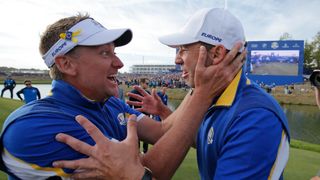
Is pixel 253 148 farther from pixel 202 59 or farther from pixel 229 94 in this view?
pixel 202 59

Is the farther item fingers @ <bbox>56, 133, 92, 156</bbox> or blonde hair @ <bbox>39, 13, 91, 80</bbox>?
blonde hair @ <bbox>39, 13, 91, 80</bbox>

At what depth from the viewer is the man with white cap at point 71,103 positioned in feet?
6.13

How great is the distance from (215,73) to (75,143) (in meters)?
0.99

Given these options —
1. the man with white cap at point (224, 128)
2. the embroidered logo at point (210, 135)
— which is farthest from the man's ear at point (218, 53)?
the embroidered logo at point (210, 135)

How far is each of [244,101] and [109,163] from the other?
863mm

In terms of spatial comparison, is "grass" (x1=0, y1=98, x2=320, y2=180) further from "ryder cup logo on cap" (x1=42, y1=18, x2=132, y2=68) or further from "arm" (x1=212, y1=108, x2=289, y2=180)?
"arm" (x1=212, y1=108, x2=289, y2=180)

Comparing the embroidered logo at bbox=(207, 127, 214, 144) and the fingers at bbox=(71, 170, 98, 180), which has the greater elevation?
the embroidered logo at bbox=(207, 127, 214, 144)

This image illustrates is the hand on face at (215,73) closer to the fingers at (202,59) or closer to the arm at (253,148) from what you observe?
the fingers at (202,59)

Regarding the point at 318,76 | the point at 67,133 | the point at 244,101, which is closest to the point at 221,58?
the point at 244,101

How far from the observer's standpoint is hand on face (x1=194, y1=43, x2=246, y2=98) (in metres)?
2.20

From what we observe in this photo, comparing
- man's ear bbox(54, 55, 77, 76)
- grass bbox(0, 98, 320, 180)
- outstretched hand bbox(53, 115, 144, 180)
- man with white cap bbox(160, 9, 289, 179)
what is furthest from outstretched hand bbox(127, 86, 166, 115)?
grass bbox(0, 98, 320, 180)

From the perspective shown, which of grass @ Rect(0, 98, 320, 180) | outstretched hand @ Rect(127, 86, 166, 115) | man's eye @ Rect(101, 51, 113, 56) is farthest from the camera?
grass @ Rect(0, 98, 320, 180)

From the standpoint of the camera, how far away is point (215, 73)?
220 cm

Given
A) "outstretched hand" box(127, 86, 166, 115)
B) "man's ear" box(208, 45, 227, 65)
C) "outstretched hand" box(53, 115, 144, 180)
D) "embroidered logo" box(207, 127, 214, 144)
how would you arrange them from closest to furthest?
"outstretched hand" box(53, 115, 144, 180), "embroidered logo" box(207, 127, 214, 144), "man's ear" box(208, 45, 227, 65), "outstretched hand" box(127, 86, 166, 115)
